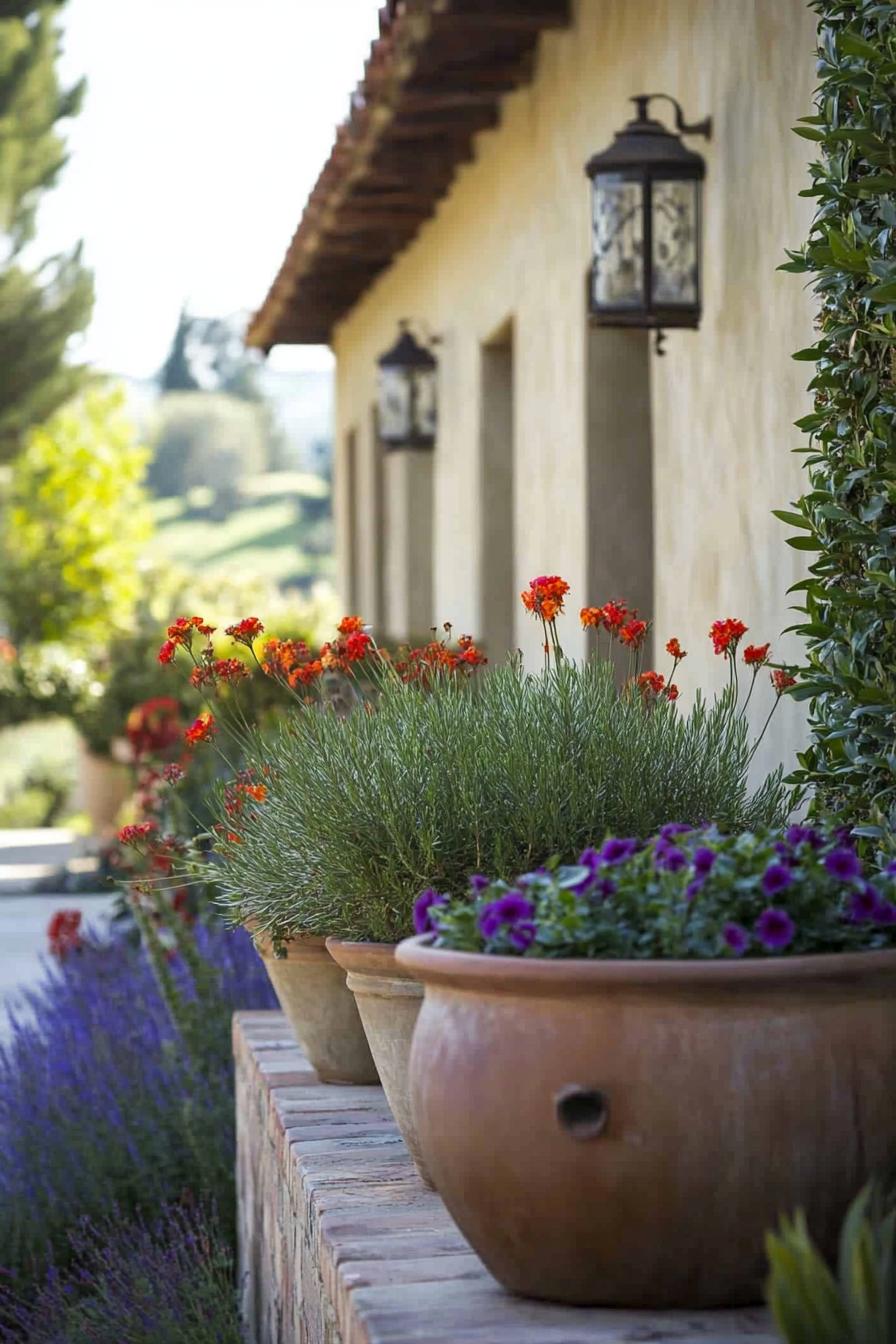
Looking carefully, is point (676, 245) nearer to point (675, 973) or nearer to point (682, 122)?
point (682, 122)

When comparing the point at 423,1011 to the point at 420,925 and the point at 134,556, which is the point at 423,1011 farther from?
the point at 134,556

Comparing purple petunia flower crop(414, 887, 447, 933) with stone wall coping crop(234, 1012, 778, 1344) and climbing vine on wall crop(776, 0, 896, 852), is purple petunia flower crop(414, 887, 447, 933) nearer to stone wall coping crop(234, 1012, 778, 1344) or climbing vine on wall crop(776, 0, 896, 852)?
stone wall coping crop(234, 1012, 778, 1344)

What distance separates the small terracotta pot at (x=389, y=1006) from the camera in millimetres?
2686

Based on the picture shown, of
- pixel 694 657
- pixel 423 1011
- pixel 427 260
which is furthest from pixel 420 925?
pixel 427 260

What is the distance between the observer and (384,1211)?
244 centimetres

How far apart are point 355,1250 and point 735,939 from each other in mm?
631

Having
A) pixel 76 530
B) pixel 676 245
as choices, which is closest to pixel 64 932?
pixel 676 245

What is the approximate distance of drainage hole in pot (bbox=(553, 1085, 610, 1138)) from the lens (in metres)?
1.93

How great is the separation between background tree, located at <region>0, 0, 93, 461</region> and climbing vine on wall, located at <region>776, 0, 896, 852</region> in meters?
21.1

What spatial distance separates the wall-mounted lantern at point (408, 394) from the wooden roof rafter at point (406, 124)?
0.64 meters

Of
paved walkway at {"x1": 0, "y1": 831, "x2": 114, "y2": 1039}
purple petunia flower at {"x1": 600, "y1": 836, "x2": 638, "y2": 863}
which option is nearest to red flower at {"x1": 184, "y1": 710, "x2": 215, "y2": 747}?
purple petunia flower at {"x1": 600, "y1": 836, "x2": 638, "y2": 863}

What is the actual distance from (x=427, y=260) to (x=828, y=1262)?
7585mm


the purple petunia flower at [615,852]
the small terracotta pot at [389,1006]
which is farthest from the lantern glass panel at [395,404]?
the purple petunia flower at [615,852]

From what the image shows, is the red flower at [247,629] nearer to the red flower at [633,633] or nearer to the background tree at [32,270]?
the red flower at [633,633]
